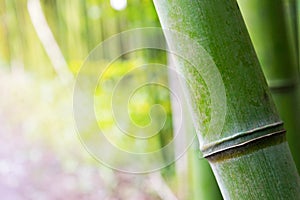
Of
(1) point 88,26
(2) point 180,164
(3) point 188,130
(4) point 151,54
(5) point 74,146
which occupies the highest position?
(1) point 88,26

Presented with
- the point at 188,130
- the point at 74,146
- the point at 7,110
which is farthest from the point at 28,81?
the point at 188,130

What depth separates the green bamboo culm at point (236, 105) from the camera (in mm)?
240

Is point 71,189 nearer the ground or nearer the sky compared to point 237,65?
nearer the sky

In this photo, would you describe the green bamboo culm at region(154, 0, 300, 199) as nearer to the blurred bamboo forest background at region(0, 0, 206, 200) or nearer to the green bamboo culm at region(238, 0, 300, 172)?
the green bamboo culm at region(238, 0, 300, 172)

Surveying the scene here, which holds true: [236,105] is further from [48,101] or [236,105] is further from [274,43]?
[48,101]

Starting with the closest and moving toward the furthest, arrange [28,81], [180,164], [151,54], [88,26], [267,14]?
[267,14] → [151,54] → [180,164] → [88,26] → [28,81]

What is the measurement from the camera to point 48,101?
Answer: 1.70m

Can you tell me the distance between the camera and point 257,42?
1.30ft

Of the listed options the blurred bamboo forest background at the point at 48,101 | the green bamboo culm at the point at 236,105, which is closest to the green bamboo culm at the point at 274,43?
the green bamboo culm at the point at 236,105

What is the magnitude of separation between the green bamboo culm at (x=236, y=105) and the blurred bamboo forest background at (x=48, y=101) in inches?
49.5

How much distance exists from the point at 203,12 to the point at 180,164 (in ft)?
3.26

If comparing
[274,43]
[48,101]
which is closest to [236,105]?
[274,43]

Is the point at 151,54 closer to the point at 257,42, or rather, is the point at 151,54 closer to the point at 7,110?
the point at 257,42

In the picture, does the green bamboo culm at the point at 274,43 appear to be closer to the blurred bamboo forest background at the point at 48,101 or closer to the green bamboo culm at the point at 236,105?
the green bamboo culm at the point at 236,105
